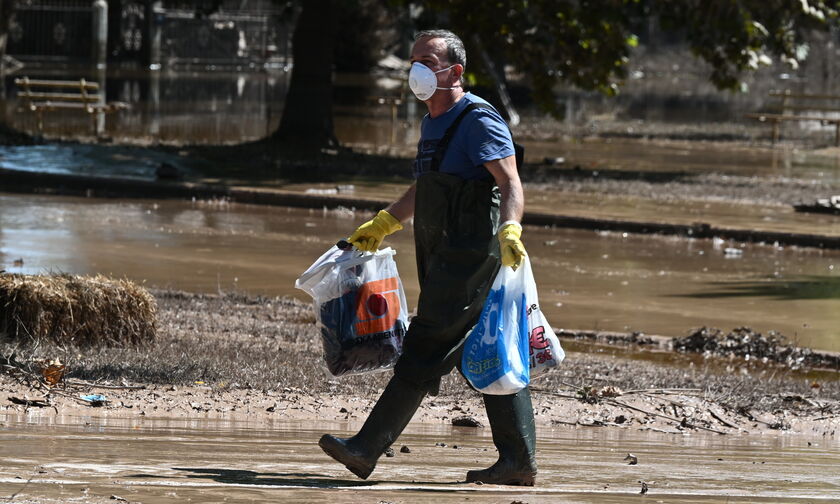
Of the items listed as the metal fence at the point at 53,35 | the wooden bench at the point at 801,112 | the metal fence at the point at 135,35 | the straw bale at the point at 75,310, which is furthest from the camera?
the metal fence at the point at 53,35

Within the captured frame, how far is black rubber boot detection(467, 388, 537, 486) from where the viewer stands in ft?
18.9

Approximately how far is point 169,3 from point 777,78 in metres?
39.7

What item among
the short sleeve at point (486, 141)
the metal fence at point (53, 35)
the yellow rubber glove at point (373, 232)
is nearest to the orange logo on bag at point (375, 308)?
the yellow rubber glove at point (373, 232)

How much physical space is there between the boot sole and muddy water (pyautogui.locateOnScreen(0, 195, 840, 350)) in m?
5.75

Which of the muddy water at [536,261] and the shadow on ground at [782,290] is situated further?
the shadow on ground at [782,290]

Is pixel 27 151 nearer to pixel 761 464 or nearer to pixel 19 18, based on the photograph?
pixel 761 464

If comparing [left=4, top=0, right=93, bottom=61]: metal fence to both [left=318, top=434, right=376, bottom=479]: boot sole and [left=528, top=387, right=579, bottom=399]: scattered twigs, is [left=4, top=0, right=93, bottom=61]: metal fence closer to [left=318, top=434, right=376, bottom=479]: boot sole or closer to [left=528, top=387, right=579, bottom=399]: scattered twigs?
[left=528, top=387, right=579, bottom=399]: scattered twigs

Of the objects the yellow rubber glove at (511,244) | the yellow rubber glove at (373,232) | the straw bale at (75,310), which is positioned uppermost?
the yellow rubber glove at (511,244)

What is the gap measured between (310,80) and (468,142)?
18.2 m

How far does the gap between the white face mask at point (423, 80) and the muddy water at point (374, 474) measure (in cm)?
153

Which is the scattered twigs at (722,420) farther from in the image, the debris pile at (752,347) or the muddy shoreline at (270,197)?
the muddy shoreline at (270,197)

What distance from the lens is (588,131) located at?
32.6m

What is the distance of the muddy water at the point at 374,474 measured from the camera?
5289 mm

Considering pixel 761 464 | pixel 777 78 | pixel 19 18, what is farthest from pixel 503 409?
pixel 777 78
